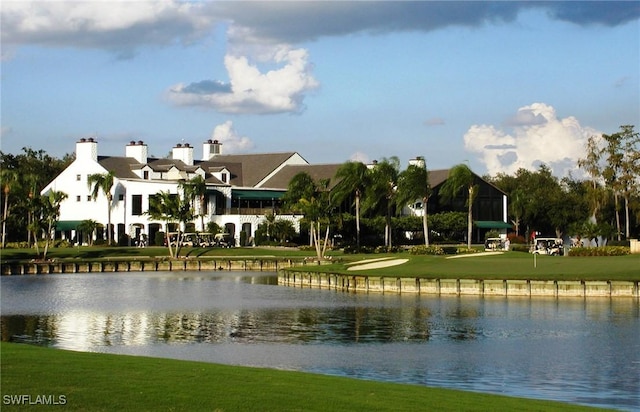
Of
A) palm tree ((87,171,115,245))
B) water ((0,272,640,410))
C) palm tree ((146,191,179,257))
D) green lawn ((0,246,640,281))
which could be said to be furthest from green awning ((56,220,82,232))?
water ((0,272,640,410))

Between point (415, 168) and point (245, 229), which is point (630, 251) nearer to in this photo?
point (415, 168)

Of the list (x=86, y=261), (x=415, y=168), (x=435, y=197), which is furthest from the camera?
(x=435, y=197)

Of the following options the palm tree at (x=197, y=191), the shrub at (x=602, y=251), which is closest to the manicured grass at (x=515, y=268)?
the shrub at (x=602, y=251)

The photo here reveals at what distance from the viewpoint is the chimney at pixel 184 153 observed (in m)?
127

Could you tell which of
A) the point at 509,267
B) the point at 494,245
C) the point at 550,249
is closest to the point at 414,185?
the point at 494,245

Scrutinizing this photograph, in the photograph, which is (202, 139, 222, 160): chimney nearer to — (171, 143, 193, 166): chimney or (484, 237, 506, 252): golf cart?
(171, 143, 193, 166): chimney

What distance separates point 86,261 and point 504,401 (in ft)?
236

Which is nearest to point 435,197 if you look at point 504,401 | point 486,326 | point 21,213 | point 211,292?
point 21,213

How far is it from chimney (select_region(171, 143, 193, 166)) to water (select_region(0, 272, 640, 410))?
2509 inches

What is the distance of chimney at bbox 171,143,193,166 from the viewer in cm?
12731

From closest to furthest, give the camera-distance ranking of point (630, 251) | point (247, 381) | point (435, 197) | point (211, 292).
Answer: point (247, 381) < point (211, 292) < point (630, 251) < point (435, 197)

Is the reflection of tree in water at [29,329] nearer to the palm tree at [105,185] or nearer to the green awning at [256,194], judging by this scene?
the palm tree at [105,185]

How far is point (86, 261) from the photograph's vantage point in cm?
8900

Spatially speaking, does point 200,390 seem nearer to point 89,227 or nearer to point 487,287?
point 487,287
